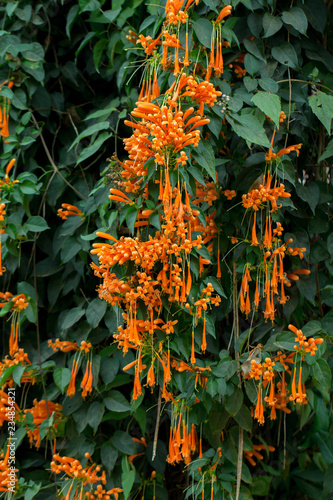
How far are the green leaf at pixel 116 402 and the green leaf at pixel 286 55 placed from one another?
1151 mm

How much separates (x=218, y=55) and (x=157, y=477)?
1344 mm

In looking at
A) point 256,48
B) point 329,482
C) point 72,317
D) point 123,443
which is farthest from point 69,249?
point 329,482

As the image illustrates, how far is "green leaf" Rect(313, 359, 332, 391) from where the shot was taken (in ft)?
4.78

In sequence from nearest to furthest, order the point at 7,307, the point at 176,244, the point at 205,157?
the point at 176,244
the point at 205,157
the point at 7,307

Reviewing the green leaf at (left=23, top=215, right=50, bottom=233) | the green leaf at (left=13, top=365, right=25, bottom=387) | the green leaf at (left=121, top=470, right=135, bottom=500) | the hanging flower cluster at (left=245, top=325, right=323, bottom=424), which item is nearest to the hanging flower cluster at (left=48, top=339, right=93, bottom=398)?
the green leaf at (left=13, top=365, right=25, bottom=387)

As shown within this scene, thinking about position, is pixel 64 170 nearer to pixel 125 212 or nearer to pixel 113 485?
pixel 125 212

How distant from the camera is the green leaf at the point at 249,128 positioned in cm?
149

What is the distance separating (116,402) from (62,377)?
0.63ft

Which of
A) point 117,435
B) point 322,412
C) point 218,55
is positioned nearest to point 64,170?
point 218,55

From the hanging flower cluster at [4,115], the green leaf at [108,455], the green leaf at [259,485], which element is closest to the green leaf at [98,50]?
the hanging flower cluster at [4,115]

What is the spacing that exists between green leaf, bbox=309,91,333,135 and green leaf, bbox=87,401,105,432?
1106mm

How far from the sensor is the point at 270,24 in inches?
65.0

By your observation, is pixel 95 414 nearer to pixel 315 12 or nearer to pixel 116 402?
pixel 116 402

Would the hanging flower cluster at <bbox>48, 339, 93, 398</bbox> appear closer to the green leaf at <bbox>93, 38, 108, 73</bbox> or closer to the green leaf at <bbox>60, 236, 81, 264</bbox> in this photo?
the green leaf at <bbox>60, 236, 81, 264</bbox>
